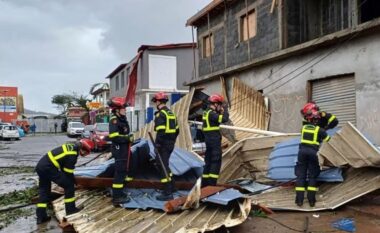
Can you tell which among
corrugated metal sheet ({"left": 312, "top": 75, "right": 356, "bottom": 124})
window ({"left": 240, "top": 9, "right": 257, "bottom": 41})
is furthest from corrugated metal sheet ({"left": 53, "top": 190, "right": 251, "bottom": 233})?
window ({"left": 240, "top": 9, "right": 257, "bottom": 41})

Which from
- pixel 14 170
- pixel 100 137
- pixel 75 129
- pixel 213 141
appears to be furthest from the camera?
pixel 75 129

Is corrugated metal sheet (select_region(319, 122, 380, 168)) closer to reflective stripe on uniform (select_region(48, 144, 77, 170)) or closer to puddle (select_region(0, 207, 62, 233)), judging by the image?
reflective stripe on uniform (select_region(48, 144, 77, 170))

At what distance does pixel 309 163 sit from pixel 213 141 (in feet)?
5.82

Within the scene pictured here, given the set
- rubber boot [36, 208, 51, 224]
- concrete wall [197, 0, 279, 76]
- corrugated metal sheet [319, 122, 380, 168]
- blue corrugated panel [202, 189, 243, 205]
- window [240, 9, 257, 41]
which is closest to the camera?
blue corrugated panel [202, 189, 243, 205]

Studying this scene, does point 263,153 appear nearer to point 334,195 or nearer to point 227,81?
point 334,195

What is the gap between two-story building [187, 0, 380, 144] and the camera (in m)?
9.96

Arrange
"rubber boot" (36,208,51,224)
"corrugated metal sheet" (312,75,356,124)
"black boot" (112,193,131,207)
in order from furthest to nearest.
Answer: "corrugated metal sheet" (312,75,356,124) → "rubber boot" (36,208,51,224) → "black boot" (112,193,131,207)

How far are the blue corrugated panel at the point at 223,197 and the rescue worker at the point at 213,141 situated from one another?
59.5 inches

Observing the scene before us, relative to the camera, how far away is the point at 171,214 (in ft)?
19.3

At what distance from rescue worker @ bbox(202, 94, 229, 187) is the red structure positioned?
51.0 m

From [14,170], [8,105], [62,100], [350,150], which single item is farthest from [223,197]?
[62,100]

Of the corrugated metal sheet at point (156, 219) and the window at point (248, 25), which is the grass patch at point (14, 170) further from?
the window at point (248, 25)

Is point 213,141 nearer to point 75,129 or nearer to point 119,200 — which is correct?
point 119,200

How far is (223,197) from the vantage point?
573 centimetres
